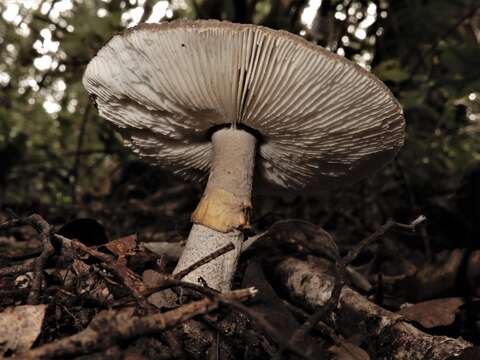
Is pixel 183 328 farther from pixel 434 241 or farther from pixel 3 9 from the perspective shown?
pixel 3 9

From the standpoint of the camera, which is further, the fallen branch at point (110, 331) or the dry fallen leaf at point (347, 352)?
the dry fallen leaf at point (347, 352)

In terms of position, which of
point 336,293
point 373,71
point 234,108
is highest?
point 373,71

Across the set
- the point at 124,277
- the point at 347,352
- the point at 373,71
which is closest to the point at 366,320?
the point at 347,352

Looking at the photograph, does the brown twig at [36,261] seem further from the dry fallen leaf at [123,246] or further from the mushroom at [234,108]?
the mushroom at [234,108]

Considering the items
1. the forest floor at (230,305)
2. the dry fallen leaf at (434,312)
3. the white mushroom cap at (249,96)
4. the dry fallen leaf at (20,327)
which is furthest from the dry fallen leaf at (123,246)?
the dry fallen leaf at (434,312)

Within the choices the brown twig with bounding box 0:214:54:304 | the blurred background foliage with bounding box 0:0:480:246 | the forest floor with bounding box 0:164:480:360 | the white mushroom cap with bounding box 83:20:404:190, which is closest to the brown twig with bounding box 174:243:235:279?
the forest floor with bounding box 0:164:480:360

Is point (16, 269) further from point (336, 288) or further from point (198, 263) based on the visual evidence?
point (336, 288)

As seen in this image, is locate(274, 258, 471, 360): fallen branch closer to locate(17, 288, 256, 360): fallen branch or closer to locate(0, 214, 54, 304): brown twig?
locate(17, 288, 256, 360): fallen branch
